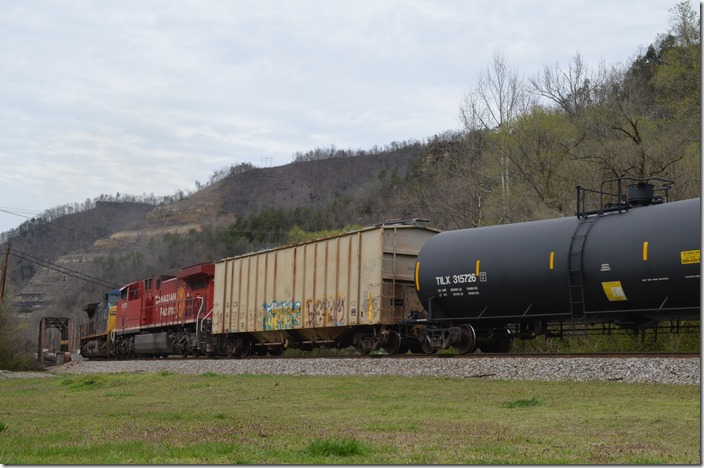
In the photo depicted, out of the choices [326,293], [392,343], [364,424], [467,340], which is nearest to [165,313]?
[326,293]

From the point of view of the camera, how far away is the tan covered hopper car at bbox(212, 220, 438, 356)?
22766mm

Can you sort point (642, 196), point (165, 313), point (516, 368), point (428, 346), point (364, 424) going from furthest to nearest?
point (165, 313) → point (428, 346) → point (642, 196) → point (516, 368) → point (364, 424)

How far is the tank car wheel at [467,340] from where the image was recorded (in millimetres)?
20438

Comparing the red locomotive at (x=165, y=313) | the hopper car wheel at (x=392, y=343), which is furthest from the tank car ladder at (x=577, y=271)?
the red locomotive at (x=165, y=313)

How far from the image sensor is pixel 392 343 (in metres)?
22.9

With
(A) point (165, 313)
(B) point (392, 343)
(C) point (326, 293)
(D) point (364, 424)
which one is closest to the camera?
(D) point (364, 424)

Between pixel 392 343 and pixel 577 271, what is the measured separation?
715cm

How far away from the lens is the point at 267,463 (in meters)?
7.36

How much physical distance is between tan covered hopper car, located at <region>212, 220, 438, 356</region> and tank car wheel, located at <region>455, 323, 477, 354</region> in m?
1.99

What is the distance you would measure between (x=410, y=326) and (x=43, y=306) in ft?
471

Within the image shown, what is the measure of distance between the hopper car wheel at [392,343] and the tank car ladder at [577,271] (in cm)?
631

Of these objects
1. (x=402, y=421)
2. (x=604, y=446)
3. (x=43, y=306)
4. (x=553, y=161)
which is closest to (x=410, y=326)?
(x=402, y=421)

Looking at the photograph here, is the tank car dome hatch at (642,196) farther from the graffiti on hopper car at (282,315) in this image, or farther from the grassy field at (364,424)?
the graffiti on hopper car at (282,315)

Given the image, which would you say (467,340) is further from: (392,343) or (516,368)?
(516,368)
